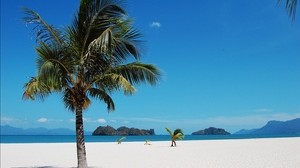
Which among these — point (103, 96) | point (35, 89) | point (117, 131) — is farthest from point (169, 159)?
point (117, 131)

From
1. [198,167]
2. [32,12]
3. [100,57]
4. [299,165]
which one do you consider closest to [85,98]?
[100,57]

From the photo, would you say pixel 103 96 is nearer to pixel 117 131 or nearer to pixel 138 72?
pixel 138 72

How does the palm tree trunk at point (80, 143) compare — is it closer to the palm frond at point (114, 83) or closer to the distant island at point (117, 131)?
the palm frond at point (114, 83)

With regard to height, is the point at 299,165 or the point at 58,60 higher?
the point at 58,60

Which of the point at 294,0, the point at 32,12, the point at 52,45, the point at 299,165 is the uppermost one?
the point at 32,12

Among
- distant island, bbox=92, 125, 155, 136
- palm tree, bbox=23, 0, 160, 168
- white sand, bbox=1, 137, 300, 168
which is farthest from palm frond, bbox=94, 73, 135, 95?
distant island, bbox=92, 125, 155, 136

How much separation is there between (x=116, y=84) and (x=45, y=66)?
7.34 feet

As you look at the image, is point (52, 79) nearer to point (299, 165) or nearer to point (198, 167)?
point (198, 167)

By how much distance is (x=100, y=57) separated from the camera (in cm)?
1060

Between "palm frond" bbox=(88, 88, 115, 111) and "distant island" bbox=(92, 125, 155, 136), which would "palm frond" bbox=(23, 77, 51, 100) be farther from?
"distant island" bbox=(92, 125, 155, 136)

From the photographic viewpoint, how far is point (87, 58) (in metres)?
10.1

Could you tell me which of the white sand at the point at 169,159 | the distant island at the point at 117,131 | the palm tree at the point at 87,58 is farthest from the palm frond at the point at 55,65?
the distant island at the point at 117,131

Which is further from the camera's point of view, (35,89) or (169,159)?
(169,159)

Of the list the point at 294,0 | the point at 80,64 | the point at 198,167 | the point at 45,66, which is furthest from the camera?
the point at 198,167
